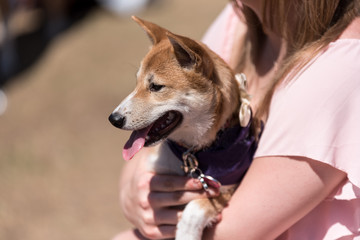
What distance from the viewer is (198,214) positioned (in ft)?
5.45

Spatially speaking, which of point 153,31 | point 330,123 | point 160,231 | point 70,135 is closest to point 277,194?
point 330,123

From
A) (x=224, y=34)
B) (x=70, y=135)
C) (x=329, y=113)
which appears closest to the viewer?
(x=329, y=113)

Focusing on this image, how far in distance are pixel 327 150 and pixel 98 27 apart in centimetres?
557

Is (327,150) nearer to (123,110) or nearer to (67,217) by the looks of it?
(123,110)

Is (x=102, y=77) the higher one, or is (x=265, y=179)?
(x=265, y=179)

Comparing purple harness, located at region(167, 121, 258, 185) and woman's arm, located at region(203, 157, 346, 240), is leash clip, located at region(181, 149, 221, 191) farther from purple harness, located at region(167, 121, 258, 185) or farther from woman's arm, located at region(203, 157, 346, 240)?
woman's arm, located at region(203, 157, 346, 240)

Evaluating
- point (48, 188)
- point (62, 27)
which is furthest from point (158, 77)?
point (62, 27)

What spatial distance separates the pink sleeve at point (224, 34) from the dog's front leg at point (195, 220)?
25.9 inches

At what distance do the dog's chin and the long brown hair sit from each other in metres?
0.31

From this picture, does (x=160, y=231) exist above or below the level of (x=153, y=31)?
below

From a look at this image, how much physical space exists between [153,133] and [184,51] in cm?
31

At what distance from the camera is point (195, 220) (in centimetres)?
166

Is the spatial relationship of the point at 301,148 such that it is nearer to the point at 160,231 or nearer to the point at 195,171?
the point at 195,171

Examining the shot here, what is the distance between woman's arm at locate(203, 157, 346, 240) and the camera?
1.45 meters
